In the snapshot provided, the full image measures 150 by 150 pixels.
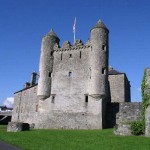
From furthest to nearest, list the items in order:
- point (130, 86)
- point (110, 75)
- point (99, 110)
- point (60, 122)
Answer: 1. point (130, 86)
2. point (110, 75)
3. point (60, 122)
4. point (99, 110)

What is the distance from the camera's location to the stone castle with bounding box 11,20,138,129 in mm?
32469

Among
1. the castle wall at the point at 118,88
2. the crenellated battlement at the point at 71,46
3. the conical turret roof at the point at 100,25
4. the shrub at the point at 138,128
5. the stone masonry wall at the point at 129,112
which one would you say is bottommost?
the shrub at the point at 138,128

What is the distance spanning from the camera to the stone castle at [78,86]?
32.5 m

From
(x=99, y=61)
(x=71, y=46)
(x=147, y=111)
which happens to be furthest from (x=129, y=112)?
(x=71, y=46)

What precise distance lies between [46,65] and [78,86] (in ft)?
19.3

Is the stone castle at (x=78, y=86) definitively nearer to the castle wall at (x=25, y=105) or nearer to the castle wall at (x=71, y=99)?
the castle wall at (x=71, y=99)

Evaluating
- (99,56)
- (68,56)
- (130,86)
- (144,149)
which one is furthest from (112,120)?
(130,86)

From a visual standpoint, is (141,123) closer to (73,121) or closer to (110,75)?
(73,121)

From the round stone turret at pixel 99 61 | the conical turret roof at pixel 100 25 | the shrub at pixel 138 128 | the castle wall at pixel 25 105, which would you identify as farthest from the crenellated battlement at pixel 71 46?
the shrub at pixel 138 128

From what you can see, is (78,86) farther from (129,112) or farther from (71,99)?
(129,112)

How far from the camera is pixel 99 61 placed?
33375 millimetres

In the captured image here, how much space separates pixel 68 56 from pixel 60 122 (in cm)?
905

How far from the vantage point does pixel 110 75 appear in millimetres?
46344

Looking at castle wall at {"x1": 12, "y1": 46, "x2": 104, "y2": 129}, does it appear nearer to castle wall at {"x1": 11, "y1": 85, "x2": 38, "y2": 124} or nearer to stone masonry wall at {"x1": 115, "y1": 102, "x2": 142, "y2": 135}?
stone masonry wall at {"x1": 115, "y1": 102, "x2": 142, "y2": 135}
